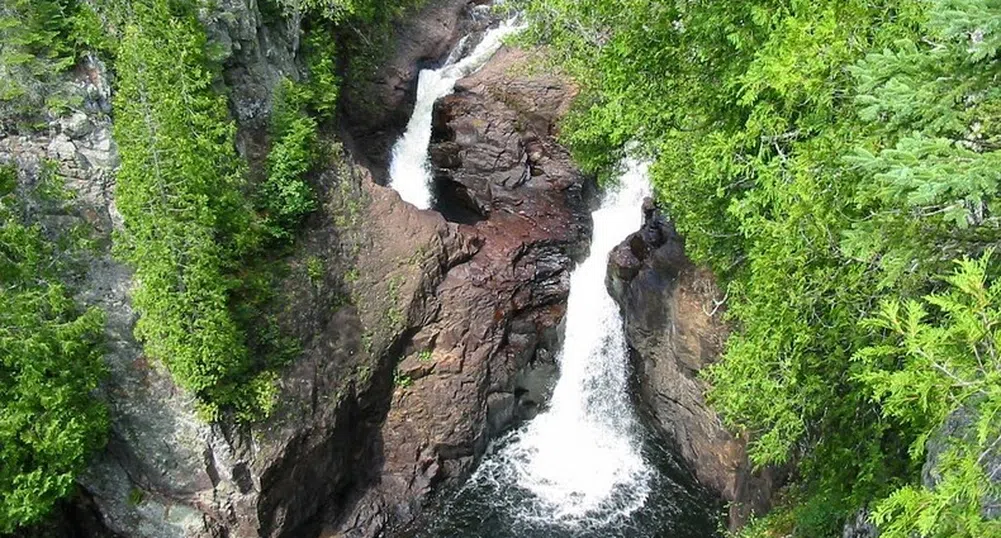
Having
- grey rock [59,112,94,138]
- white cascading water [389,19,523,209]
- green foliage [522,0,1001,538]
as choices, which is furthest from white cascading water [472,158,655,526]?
grey rock [59,112,94,138]

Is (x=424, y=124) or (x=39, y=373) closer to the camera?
(x=39, y=373)

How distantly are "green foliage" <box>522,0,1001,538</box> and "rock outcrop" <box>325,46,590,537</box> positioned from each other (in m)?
7.33

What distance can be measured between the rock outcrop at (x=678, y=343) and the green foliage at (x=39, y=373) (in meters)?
13.1

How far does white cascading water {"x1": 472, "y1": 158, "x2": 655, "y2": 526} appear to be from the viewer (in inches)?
695

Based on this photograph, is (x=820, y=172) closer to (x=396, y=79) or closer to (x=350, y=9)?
(x=350, y=9)

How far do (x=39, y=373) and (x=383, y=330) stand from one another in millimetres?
7906

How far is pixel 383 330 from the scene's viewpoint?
17891 mm

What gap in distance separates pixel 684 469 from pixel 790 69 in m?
12.8

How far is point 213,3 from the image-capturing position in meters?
15.8

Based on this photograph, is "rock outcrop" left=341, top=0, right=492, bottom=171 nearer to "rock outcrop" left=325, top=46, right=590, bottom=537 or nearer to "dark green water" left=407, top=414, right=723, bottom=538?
"rock outcrop" left=325, top=46, right=590, bottom=537

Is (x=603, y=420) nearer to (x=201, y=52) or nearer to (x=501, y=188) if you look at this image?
(x=501, y=188)

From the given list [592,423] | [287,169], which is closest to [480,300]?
[592,423]

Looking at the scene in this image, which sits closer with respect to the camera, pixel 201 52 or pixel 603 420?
pixel 201 52

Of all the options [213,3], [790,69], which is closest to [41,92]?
[213,3]
